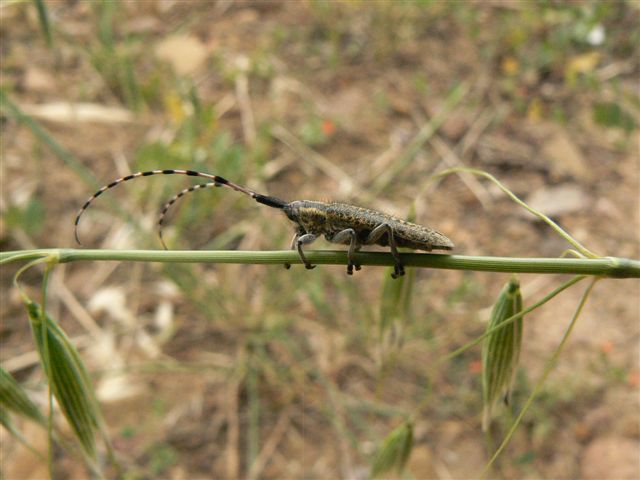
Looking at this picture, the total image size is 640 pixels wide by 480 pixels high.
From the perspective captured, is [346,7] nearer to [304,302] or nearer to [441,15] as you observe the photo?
[441,15]

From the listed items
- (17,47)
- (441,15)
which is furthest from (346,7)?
(17,47)

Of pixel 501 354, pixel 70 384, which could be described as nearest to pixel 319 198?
pixel 501 354

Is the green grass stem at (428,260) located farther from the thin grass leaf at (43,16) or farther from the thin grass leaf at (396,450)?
the thin grass leaf at (43,16)

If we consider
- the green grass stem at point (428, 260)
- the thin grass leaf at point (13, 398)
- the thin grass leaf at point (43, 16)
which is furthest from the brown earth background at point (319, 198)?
the thin grass leaf at point (13, 398)

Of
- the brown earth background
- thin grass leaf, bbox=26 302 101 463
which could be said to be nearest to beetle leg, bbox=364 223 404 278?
the brown earth background

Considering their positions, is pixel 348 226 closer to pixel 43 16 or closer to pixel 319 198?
pixel 43 16

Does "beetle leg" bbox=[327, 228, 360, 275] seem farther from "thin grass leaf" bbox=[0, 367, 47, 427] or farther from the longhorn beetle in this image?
"thin grass leaf" bbox=[0, 367, 47, 427]

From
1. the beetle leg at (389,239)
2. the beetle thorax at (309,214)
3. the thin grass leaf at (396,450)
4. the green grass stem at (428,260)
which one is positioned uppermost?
the beetle thorax at (309,214)
